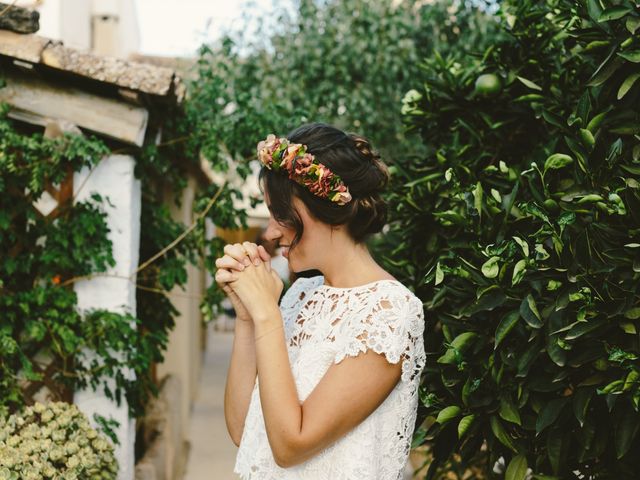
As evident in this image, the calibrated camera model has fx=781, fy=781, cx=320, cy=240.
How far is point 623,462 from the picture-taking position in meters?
2.37

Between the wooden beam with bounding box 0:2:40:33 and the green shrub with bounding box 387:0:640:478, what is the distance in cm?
196

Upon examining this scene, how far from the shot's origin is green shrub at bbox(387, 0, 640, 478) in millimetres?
2156

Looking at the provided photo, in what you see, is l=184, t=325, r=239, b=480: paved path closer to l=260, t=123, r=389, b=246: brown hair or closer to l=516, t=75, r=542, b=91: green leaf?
l=516, t=75, r=542, b=91: green leaf

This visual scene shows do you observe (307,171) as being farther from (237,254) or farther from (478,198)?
(478,198)

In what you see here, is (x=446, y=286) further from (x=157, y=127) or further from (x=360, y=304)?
(x=157, y=127)

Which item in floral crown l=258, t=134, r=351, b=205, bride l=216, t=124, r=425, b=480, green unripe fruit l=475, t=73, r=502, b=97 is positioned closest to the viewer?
bride l=216, t=124, r=425, b=480

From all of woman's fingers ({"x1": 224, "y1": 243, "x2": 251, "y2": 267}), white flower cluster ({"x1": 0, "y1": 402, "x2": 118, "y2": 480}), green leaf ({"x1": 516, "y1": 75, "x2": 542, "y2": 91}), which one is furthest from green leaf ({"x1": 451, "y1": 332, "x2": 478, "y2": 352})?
white flower cluster ({"x1": 0, "y1": 402, "x2": 118, "y2": 480})

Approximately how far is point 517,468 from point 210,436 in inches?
270

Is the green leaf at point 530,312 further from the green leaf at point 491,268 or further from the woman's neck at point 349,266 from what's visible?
the woman's neck at point 349,266

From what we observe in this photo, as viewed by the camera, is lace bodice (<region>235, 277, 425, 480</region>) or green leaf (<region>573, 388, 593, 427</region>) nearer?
lace bodice (<region>235, 277, 425, 480</region>)

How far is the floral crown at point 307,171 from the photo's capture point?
81.2 inches

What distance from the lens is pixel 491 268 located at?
233cm

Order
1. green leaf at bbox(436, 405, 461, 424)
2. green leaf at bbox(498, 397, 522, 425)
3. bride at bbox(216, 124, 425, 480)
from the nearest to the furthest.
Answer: bride at bbox(216, 124, 425, 480) < green leaf at bbox(498, 397, 522, 425) < green leaf at bbox(436, 405, 461, 424)

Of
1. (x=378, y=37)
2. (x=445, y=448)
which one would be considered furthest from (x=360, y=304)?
(x=378, y=37)
